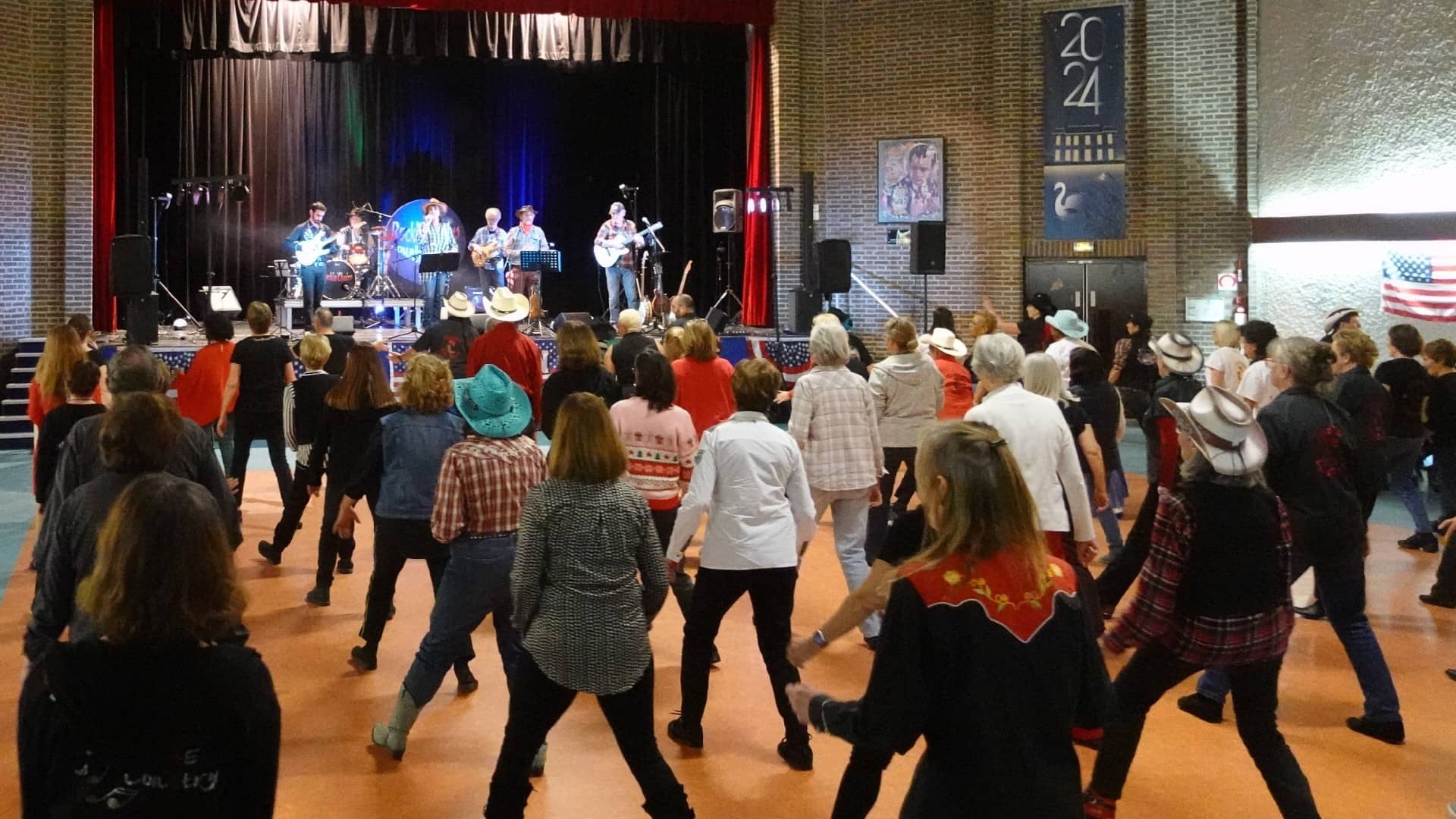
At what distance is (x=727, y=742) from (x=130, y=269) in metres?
11.6

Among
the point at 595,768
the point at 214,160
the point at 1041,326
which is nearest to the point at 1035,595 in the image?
the point at 595,768

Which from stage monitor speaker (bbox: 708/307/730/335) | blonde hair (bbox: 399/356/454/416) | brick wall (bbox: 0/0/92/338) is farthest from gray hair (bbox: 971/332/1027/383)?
brick wall (bbox: 0/0/92/338)

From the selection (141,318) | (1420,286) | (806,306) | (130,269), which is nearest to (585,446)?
(141,318)

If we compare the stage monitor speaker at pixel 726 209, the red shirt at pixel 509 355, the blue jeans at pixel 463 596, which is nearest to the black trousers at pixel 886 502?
the red shirt at pixel 509 355

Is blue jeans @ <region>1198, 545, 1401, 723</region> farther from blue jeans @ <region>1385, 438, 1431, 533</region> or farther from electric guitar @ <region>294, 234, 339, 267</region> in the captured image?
electric guitar @ <region>294, 234, 339, 267</region>

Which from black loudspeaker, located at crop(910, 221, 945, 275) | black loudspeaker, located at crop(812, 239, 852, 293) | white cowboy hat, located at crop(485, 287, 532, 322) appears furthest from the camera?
black loudspeaker, located at crop(812, 239, 852, 293)

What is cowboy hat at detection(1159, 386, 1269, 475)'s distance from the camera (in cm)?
393

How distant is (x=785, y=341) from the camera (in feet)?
54.6

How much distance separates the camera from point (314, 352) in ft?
26.8

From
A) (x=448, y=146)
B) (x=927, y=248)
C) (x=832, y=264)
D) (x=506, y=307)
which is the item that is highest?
(x=448, y=146)

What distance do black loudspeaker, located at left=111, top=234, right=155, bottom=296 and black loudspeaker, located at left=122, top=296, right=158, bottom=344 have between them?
73 mm

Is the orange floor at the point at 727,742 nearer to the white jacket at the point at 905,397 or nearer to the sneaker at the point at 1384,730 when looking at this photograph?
the sneaker at the point at 1384,730

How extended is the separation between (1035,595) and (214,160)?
19.0 meters

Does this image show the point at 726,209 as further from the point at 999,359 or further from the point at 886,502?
the point at 999,359
